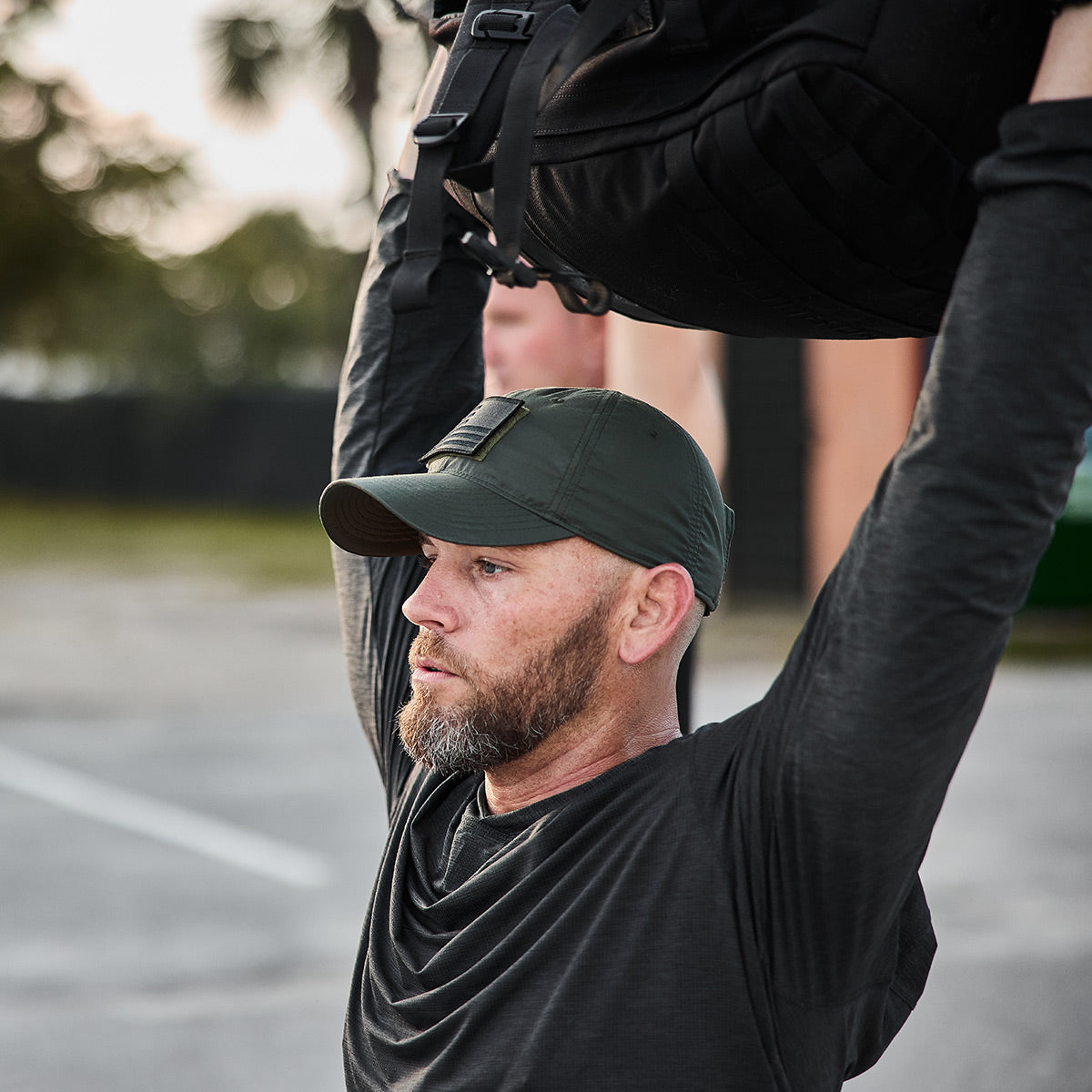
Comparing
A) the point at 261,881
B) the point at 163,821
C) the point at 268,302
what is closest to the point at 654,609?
the point at 261,881

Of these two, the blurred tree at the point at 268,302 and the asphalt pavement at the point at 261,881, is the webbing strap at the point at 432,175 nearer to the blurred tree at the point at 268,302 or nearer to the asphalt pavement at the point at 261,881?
the asphalt pavement at the point at 261,881

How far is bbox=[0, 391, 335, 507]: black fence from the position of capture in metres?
23.1

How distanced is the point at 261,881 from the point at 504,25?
435cm

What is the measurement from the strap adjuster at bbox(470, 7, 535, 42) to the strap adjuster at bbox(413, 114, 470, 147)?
74 mm

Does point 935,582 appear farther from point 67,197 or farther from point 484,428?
point 67,197

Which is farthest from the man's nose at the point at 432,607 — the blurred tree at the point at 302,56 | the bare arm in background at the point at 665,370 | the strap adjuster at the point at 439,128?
the blurred tree at the point at 302,56

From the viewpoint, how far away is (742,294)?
1.23 meters

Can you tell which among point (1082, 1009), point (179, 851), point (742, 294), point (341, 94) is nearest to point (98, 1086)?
point (179, 851)

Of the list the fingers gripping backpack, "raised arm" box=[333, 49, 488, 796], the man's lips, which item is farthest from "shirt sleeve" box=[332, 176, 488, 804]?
the fingers gripping backpack

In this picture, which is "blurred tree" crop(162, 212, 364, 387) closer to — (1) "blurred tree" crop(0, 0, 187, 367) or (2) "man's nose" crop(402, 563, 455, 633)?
(1) "blurred tree" crop(0, 0, 187, 367)

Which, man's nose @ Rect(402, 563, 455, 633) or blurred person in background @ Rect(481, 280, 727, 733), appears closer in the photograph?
man's nose @ Rect(402, 563, 455, 633)

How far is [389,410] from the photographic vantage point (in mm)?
1786

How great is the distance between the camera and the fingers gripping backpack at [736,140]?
38.8 inches

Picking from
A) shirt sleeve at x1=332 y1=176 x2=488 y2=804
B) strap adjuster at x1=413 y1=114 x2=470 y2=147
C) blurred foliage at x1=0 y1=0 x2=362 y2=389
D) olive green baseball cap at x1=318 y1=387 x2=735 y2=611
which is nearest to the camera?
strap adjuster at x1=413 y1=114 x2=470 y2=147
